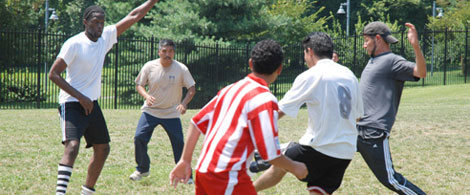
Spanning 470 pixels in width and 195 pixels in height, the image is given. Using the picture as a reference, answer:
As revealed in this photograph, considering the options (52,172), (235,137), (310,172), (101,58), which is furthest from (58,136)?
(235,137)

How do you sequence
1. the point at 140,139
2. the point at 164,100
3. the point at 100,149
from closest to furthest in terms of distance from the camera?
the point at 100,149, the point at 140,139, the point at 164,100

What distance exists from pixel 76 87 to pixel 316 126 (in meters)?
2.31

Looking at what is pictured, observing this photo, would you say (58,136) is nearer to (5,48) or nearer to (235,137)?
(235,137)

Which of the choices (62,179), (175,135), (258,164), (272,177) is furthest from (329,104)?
(175,135)

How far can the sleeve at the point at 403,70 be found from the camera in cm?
514

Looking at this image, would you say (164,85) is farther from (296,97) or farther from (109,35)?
(296,97)

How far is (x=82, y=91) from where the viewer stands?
5293mm

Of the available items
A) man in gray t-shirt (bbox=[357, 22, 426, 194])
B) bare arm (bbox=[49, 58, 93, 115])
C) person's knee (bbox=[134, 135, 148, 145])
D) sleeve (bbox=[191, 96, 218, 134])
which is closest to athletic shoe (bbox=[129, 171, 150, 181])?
person's knee (bbox=[134, 135, 148, 145])

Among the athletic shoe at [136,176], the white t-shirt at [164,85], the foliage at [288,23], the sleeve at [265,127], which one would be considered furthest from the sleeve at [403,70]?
the foliage at [288,23]

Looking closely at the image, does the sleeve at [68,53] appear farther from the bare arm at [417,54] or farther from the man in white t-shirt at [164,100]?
the bare arm at [417,54]

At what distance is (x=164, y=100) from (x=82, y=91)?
1.95 meters

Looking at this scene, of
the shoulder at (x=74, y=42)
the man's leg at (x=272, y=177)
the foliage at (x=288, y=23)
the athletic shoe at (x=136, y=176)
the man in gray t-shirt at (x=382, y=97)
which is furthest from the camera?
the foliage at (x=288, y=23)

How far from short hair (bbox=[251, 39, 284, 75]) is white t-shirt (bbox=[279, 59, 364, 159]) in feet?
3.07

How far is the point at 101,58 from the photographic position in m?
5.44
